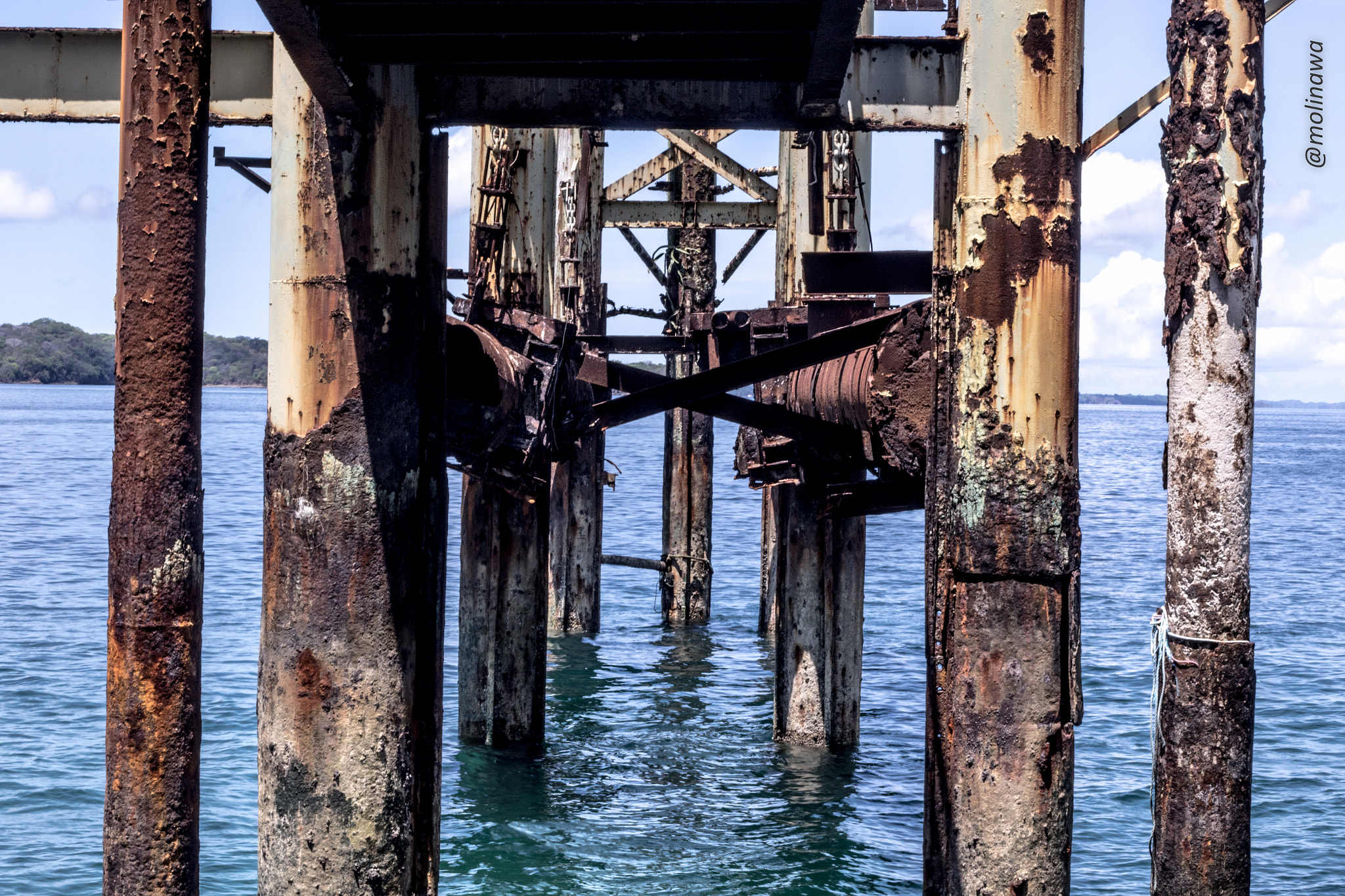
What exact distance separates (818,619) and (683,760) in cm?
205

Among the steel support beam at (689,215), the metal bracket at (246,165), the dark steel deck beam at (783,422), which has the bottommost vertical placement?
the dark steel deck beam at (783,422)

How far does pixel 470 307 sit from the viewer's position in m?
8.41

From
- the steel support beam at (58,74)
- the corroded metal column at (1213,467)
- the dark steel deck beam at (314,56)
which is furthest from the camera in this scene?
the corroded metal column at (1213,467)

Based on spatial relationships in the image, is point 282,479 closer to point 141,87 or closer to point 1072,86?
point 141,87

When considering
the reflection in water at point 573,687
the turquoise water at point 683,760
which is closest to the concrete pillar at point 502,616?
the turquoise water at point 683,760

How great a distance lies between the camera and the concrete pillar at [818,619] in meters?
10.4


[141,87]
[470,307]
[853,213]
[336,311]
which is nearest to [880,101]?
[336,311]

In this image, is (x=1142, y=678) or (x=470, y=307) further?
(x=1142, y=678)

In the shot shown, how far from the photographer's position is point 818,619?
10.5m

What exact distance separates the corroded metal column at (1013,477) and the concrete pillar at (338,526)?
1861mm

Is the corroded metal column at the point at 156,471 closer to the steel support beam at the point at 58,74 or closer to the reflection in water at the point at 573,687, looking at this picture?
the steel support beam at the point at 58,74

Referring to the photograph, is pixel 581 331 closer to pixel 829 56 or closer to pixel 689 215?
pixel 689 215

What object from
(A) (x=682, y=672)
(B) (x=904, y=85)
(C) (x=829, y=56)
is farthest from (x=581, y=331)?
(C) (x=829, y=56)

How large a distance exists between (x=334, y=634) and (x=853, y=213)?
6420 mm
